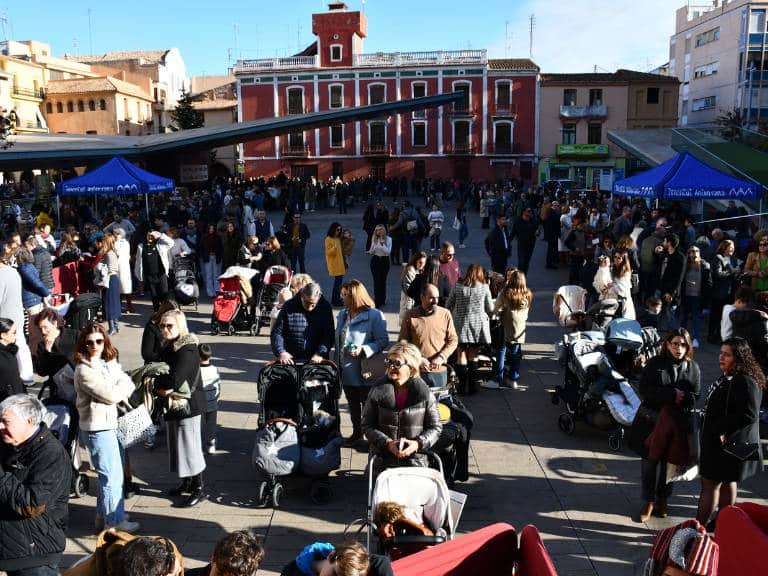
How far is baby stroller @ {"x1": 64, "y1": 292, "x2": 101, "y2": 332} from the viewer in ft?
32.3

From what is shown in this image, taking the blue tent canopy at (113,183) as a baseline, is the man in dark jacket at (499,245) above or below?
below

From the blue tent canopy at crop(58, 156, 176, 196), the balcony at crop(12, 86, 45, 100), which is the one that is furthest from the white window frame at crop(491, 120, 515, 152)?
the blue tent canopy at crop(58, 156, 176, 196)

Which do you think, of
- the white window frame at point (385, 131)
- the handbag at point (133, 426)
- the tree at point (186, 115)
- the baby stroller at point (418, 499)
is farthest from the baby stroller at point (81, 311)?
the tree at point (186, 115)

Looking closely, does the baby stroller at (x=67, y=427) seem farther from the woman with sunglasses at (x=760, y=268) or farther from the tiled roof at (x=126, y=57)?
the tiled roof at (x=126, y=57)

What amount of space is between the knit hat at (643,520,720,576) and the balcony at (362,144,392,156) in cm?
4928

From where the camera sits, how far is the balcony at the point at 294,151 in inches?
2061

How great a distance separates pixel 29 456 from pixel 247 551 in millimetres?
1471

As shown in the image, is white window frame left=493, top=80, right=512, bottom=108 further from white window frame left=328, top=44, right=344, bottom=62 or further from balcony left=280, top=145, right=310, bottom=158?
balcony left=280, top=145, right=310, bottom=158

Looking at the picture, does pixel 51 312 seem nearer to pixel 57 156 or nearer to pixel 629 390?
pixel 629 390

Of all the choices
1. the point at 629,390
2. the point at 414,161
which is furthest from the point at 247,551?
the point at 414,161

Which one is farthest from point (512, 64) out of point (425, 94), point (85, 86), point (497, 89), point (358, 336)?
point (358, 336)

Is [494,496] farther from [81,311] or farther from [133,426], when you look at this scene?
[81,311]

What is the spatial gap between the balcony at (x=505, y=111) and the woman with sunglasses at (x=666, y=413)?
1857 inches

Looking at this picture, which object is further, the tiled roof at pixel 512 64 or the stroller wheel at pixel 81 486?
the tiled roof at pixel 512 64
